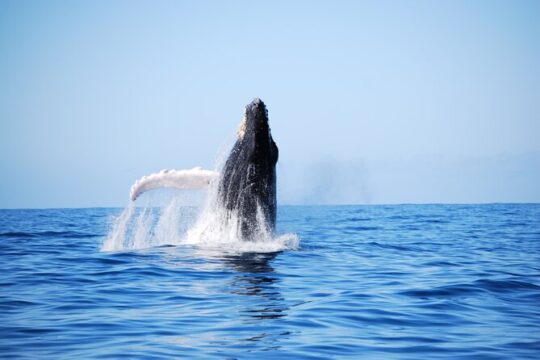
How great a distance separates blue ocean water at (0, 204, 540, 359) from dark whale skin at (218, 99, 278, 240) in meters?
0.95

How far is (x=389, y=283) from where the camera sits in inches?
407

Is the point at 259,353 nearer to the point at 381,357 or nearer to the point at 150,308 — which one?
the point at 381,357

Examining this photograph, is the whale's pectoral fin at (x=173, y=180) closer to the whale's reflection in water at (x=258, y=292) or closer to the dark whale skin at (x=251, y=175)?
the dark whale skin at (x=251, y=175)

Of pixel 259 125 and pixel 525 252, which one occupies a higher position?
pixel 259 125

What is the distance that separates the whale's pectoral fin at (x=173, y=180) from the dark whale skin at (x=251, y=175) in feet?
2.56

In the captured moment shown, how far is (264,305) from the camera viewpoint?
7.93 meters

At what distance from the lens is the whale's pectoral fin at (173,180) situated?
45.5ft

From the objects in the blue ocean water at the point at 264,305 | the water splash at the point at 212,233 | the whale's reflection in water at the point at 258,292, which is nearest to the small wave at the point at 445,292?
the blue ocean water at the point at 264,305

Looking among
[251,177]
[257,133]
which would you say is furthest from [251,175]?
[257,133]

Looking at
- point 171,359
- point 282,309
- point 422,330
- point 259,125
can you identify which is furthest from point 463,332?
point 259,125

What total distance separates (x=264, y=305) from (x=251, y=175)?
508cm

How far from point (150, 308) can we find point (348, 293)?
2.87m

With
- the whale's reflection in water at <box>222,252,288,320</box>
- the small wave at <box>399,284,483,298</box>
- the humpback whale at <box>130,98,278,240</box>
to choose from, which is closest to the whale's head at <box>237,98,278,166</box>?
the humpback whale at <box>130,98,278,240</box>

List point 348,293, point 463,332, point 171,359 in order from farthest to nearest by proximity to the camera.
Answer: point 348,293 → point 463,332 → point 171,359
